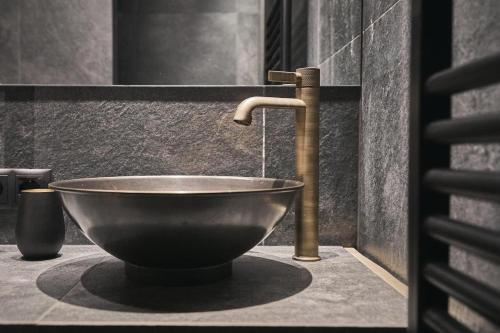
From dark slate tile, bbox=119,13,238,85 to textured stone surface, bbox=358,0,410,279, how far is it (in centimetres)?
A: 28

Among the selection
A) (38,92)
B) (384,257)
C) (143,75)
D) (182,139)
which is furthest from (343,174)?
(38,92)

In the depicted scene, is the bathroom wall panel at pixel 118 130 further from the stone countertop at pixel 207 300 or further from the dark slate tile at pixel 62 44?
the stone countertop at pixel 207 300

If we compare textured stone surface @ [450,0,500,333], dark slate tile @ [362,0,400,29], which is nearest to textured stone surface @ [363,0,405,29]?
dark slate tile @ [362,0,400,29]

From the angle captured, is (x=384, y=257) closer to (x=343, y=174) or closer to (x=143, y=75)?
(x=343, y=174)

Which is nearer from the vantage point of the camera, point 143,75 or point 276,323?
point 276,323

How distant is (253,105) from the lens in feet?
2.28

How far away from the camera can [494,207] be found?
0.44 metres

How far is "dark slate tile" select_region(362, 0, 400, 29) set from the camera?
0.76 meters

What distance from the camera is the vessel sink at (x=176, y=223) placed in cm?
53

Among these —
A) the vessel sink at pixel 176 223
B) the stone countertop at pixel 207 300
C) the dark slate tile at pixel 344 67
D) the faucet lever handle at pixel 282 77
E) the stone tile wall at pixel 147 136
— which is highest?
the dark slate tile at pixel 344 67

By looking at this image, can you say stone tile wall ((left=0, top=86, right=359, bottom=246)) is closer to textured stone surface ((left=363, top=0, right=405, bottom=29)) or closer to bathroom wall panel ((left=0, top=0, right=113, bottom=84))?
bathroom wall panel ((left=0, top=0, right=113, bottom=84))

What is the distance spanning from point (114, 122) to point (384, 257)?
56cm

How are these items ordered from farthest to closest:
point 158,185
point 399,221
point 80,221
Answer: point 158,185
point 399,221
point 80,221

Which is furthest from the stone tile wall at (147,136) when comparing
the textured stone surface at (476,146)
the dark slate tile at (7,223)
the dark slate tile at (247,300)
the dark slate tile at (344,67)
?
the textured stone surface at (476,146)
